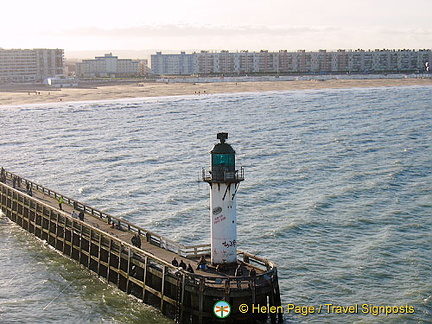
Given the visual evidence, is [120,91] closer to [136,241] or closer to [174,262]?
[136,241]

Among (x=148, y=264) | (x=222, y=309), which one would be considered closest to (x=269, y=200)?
(x=148, y=264)

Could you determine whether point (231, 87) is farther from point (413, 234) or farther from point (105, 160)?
point (413, 234)

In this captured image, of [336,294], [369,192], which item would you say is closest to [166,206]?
[369,192]

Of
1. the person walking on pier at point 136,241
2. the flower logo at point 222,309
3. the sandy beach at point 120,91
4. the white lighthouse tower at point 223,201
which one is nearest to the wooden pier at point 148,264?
the flower logo at point 222,309

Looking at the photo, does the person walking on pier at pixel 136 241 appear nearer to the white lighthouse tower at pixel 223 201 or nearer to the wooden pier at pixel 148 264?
the wooden pier at pixel 148 264

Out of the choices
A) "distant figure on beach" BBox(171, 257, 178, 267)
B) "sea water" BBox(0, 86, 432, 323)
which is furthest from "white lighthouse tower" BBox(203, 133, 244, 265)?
"sea water" BBox(0, 86, 432, 323)

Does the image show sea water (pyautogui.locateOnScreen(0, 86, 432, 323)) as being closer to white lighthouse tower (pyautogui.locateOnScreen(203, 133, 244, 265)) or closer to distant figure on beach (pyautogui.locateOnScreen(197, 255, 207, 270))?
distant figure on beach (pyautogui.locateOnScreen(197, 255, 207, 270))
